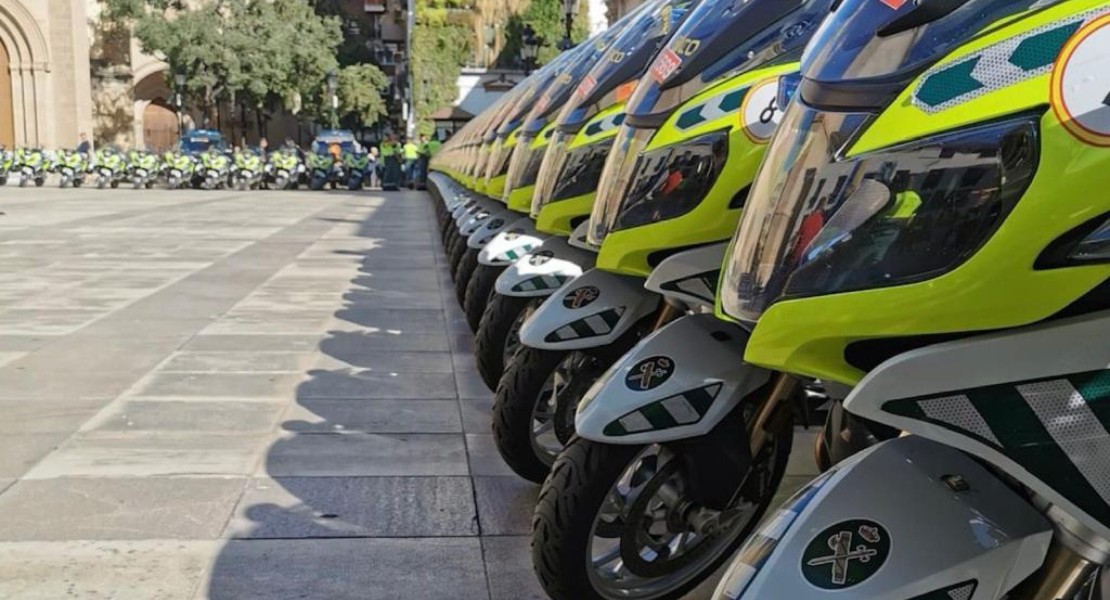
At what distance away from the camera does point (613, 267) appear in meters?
3.78

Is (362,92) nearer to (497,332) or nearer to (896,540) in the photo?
(497,332)

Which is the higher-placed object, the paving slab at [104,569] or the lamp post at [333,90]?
the lamp post at [333,90]

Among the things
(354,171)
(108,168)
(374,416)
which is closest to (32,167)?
(108,168)

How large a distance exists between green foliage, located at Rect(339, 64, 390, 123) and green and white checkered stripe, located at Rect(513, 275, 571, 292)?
58738mm

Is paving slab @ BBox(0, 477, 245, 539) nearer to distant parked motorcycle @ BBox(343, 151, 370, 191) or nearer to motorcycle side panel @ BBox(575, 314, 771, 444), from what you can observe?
motorcycle side panel @ BBox(575, 314, 771, 444)

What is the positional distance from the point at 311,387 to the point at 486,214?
108 inches

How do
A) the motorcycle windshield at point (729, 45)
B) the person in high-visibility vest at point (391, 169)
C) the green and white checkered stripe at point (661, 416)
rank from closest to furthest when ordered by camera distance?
the green and white checkered stripe at point (661, 416)
the motorcycle windshield at point (729, 45)
the person in high-visibility vest at point (391, 169)

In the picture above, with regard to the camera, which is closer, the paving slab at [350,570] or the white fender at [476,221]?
the paving slab at [350,570]

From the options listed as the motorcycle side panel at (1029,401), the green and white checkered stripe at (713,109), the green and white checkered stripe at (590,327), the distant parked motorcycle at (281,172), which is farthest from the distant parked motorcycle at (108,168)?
the motorcycle side panel at (1029,401)

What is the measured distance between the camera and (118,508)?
15.4ft

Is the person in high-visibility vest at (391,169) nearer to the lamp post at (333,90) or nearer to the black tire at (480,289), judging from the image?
the lamp post at (333,90)

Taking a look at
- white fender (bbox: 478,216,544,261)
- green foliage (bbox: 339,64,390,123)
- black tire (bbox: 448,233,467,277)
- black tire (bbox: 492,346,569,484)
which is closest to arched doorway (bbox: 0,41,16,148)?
green foliage (bbox: 339,64,390,123)

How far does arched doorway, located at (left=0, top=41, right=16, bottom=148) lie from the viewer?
5209 centimetres

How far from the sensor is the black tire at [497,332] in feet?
18.6
